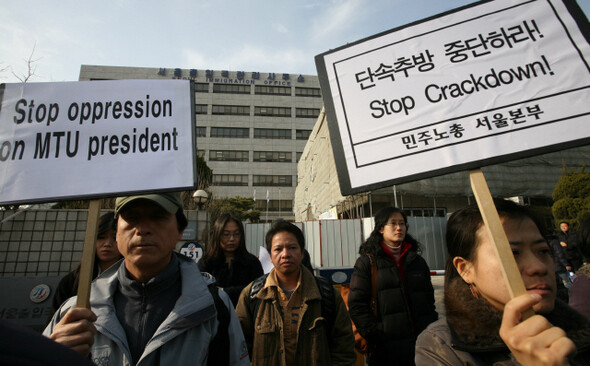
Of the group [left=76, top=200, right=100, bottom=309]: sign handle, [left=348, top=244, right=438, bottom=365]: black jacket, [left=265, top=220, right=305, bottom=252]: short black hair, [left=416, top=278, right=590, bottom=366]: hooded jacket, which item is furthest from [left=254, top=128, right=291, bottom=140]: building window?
[left=416, top=278, right=590, bottom=366]: hooded jacket

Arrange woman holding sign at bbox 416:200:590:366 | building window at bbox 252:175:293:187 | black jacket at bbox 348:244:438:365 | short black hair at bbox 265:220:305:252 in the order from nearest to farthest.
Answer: woman holding sign at bbox 416:200:590:366, black jacket at bbox 348:244:438:365, short black hair at bbox 265:220:305:252, building window at bbox 252:175:293:187

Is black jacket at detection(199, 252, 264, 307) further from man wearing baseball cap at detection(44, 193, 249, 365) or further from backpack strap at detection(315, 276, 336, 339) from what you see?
man wearing baseball cap at detection(44, 193, 249, 365)

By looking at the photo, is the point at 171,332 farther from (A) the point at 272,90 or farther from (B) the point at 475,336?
(A) the point at 272,90

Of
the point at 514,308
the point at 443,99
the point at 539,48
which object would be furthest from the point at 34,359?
the point at 539,48

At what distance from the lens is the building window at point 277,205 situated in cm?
3888

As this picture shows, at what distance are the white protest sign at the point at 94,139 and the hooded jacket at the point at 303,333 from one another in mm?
1208

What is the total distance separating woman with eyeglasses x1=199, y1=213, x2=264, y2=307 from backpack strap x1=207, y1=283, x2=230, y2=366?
147 centimetres

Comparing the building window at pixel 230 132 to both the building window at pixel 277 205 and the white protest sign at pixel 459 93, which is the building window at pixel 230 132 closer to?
the building window at pixel 277 205

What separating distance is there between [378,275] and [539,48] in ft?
6.25

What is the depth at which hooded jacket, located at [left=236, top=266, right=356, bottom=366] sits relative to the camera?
6.74 ft

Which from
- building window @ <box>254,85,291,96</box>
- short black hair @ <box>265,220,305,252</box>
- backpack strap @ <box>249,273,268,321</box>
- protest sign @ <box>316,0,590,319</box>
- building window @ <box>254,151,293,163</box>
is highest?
building window @ <box>254,85,291,96</box>

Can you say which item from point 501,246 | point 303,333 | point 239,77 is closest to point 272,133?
point 239,77

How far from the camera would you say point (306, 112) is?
42.6 meters

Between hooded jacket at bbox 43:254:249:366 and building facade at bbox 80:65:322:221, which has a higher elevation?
building facade at bbox 80:65:322:221
